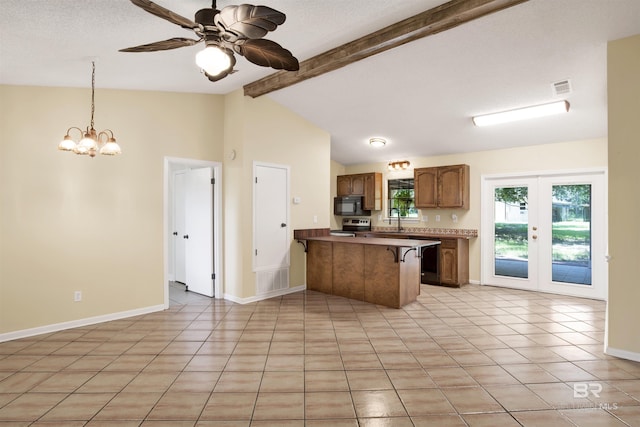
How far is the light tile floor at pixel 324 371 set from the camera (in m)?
2.17

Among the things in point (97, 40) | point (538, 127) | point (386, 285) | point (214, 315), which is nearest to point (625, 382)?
point (386, 285)

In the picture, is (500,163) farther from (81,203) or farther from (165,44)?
(81,203)

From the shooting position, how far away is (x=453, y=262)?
225 inches

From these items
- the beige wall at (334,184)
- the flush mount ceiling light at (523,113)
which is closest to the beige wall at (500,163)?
the flush mount ceiling light at (523,113)

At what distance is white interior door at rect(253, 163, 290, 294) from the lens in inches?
195

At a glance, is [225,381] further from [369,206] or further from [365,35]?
[369,206]

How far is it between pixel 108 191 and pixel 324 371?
3114mm

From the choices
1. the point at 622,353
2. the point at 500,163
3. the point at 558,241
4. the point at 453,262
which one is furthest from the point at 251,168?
the point at 558,241

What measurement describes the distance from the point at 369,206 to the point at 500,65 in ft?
12.7

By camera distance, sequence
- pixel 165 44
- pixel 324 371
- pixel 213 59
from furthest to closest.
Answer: pixel 324 371
pixel 165 44
pixel 213 59

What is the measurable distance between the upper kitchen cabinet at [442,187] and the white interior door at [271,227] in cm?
248

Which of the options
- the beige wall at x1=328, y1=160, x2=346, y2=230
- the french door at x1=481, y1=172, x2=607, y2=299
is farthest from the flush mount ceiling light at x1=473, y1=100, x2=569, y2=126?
the beige wall at x1=328, y1=160, x2=346, y2=230

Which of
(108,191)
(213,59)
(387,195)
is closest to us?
(213,59)

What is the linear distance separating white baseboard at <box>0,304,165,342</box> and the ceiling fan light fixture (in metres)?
3.28
